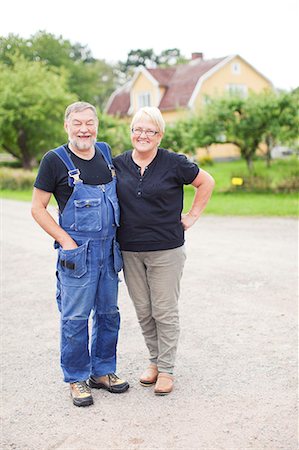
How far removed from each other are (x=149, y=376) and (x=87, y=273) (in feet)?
3.03

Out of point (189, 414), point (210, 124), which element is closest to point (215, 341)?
point (189, 414)

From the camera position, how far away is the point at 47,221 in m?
3.88

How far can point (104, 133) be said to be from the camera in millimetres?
24422

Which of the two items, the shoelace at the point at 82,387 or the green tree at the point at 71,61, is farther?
the green tree at the point at 71,61

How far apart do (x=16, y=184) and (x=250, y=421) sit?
21.7 m

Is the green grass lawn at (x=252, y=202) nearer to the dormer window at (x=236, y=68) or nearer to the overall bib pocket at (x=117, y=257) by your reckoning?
the overall bib pocket at (x=117, y=257)

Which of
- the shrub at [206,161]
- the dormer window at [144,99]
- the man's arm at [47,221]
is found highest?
the dormer window at [144,99]

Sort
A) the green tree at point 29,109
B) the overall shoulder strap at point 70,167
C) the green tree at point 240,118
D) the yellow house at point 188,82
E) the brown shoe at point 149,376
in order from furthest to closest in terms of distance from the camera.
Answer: the yellow house at point 188,82
the green tree at point 29,109
the green tree at point 240,118
the brown shoe at point 149,376
the overall shoulder strap at point 70,167

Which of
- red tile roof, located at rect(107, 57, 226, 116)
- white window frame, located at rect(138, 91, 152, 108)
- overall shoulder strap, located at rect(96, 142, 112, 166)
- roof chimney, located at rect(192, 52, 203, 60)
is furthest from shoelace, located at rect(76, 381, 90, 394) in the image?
roof chimney, located at rect(192, 52, 203, 60)

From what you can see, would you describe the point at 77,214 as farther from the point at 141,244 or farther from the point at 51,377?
the point at 51,377

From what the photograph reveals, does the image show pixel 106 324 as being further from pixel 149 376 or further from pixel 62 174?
pixel 62 174

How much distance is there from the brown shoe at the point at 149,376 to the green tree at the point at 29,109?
27603mm

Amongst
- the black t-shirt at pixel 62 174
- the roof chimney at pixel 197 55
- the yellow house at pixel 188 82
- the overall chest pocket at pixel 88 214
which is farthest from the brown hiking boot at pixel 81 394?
the roof chimney at pixel 197 55

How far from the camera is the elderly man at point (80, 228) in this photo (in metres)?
3.82
